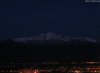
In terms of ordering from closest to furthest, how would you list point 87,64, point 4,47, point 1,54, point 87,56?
1. point 4,47
2. point 1,54
3. point 87,56
4. point 87,64

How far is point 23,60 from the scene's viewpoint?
65250 millimetres

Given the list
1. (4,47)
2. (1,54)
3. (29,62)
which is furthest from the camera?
(29,62)

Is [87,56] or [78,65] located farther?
[78,65]

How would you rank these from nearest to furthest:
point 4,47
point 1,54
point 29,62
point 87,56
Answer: point 4,47 < point 1,54 < point 87,56 < point 29,62

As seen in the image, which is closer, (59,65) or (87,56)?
(87,56)

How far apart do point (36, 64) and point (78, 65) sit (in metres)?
9.77

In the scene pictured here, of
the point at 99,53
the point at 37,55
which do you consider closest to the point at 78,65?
the point at 37,55

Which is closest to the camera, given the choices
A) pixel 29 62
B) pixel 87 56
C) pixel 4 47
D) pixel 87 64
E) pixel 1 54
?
→ pixel 4 47

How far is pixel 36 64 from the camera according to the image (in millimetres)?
66250

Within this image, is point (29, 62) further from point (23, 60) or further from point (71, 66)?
point (71, 66)

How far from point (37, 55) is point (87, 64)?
15466 mm

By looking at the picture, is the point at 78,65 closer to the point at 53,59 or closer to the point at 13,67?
the point at 53,59

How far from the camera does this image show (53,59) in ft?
216

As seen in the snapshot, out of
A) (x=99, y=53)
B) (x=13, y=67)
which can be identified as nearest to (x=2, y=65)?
(x=13, y=67)
